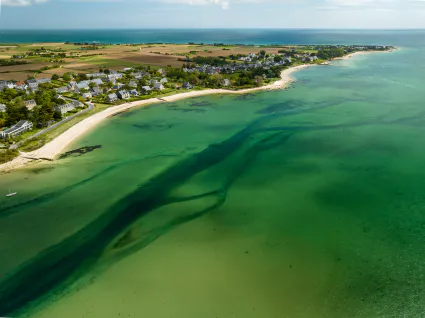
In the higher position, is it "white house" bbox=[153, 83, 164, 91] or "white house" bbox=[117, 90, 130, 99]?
"white house" bbox=[153, 83, 164, 91]

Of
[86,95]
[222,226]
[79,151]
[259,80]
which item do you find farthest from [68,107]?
[259,80]

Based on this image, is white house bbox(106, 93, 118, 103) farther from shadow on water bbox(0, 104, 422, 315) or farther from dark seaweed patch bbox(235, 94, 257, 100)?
shadow on water bbox(0, 104, 422, 315)

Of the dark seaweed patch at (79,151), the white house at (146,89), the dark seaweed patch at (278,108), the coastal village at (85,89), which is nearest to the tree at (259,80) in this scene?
the coastal village at (85,89)

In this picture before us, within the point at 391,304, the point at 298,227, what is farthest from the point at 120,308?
the point at 391,304

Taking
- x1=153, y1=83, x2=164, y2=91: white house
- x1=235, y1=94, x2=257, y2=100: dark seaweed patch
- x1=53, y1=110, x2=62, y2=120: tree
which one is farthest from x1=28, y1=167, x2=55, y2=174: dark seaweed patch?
x1=235, y1=94, x2=257, y2=100: dark seaweed patch

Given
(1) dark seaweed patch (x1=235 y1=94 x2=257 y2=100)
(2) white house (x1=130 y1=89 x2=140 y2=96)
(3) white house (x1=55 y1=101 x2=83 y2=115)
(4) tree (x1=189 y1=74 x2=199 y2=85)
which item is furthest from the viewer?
(4) tree (x1=189 y1=74 x2=199 y2=85)
